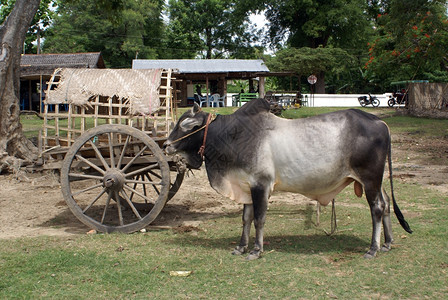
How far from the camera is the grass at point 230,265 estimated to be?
4.31m

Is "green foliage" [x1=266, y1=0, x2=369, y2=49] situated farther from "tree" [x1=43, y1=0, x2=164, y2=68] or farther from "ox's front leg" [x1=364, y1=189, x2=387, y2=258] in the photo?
"ox's front leg" [x1=364, y1=189, x2=387, y2=258]

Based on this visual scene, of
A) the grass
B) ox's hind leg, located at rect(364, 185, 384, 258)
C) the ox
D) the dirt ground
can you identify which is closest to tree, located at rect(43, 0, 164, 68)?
the dirt ground

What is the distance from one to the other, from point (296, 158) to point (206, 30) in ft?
150

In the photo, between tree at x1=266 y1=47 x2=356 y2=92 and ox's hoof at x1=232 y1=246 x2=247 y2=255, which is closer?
ox's hoof at x1=232 y1=246 x2=247 y2=255

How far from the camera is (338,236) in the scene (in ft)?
19.9

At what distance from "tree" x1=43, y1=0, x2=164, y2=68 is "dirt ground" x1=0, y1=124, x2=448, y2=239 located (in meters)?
32.8

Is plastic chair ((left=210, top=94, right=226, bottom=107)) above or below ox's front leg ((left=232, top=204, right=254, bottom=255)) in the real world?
above

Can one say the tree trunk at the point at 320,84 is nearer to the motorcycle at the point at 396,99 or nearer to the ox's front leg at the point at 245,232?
the motorcycle at the point at 396,99

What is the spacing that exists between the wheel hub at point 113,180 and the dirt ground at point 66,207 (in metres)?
0.93

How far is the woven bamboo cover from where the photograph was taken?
6.41 m

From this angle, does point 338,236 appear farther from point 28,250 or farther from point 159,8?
point 159,8

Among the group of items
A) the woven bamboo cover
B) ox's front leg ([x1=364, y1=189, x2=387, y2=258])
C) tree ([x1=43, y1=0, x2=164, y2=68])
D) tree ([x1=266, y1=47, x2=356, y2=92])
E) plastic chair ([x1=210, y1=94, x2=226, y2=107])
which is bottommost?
ox's front leg ([x1=364, y1=189, x2=387, y2=258])

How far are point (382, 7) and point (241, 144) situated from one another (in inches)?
1662

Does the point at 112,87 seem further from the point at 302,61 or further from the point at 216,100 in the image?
the point at 302,61
